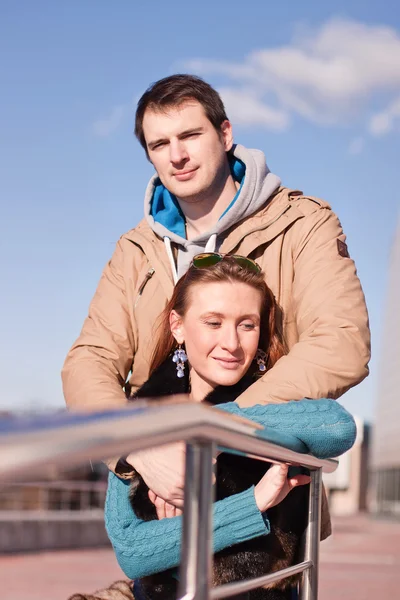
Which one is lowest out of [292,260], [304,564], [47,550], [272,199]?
[47,550]

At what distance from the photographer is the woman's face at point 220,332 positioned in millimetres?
2777

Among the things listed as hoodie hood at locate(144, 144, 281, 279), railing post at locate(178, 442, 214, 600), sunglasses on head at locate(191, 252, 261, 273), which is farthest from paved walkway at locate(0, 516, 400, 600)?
railing post at locate(178, 442, 214, 600)

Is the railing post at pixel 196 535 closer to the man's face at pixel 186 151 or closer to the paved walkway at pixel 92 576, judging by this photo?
the man's face at pixel 186 151

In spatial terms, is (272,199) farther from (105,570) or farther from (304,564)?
(105,570)

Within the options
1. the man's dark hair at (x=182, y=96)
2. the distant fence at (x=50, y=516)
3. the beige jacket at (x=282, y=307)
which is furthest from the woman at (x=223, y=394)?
the distant fence at (x=50, y=516)

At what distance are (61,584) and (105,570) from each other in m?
1.87

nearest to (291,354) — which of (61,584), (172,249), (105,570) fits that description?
(172,249)

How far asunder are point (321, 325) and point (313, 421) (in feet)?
1.54

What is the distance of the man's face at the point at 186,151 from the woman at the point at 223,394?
1.07 feet

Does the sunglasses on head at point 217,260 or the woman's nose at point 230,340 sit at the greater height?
the sunglasses on head at point 217,260

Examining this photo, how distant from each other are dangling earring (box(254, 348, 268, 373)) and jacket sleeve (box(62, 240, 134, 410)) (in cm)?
39

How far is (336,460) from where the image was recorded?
2533 millimetres

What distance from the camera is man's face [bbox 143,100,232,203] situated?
123 inches

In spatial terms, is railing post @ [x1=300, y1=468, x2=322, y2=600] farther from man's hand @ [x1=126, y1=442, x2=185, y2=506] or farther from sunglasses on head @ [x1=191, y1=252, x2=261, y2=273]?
sunglasses on head @ [x1=191, y1=252, x2=261, y2=273]
